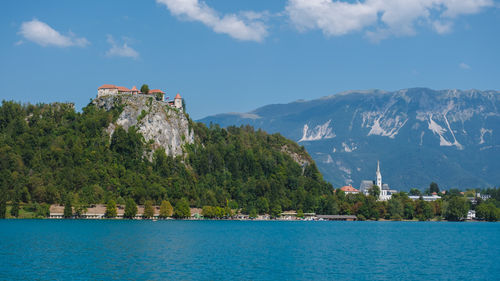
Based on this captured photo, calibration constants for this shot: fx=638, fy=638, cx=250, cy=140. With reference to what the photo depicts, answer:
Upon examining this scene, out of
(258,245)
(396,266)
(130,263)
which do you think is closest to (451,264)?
(396,266)

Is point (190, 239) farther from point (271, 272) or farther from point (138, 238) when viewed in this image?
point (271, 272)

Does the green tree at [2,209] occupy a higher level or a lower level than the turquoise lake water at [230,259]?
higher

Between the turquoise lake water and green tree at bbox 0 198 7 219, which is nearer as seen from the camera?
the turquoise lake water

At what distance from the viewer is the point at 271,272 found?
73.8 m

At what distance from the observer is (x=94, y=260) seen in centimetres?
7912

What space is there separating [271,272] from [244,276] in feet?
16.0

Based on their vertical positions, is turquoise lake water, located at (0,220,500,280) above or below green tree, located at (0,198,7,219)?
below

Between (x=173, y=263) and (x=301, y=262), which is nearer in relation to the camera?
(x=173, y=263)

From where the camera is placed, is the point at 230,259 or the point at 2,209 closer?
the point at 230,259

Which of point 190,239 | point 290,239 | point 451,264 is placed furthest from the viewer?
point 290,239

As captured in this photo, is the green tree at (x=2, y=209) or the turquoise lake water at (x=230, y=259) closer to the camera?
the turquoise lake water at (x=230, y=259)

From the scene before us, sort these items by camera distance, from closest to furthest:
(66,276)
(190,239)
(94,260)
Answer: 1. (66,276)
2. (94,260)
3. (190,239)

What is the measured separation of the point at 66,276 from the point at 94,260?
12773mm

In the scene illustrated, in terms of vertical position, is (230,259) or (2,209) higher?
(2,209)
